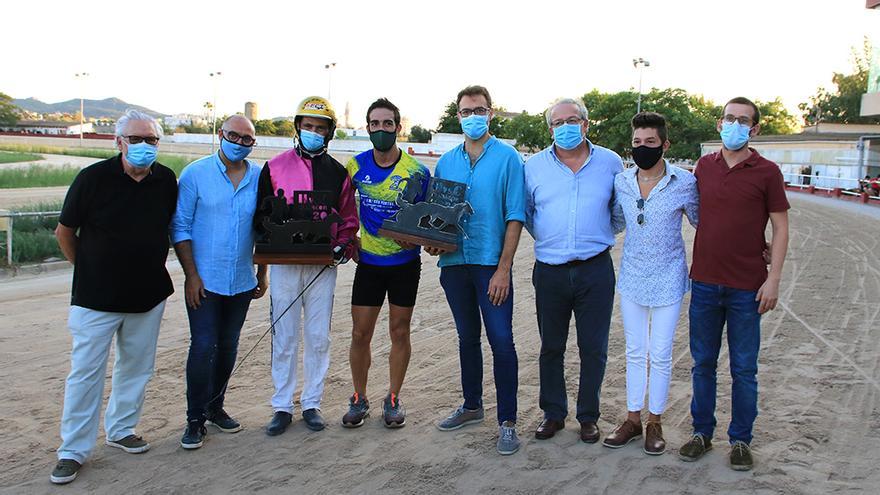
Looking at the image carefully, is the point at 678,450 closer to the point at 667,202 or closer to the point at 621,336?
the point at 667,202

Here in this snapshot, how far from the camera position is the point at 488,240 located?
15.4ft

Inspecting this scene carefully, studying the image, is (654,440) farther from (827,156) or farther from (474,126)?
(827,156)

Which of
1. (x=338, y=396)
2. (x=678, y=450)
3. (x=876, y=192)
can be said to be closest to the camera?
(x=678, y=450)

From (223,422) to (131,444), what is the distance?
619 mm

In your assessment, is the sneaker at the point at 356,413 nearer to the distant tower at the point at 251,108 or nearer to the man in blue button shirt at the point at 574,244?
the man in blue button shirt at the point at 574,244

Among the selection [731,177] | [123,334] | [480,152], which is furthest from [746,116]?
[123,334]

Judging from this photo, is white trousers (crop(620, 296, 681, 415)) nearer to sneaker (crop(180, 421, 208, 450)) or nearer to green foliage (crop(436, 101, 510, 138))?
sneaker (crop(180, 421, 208, 450))

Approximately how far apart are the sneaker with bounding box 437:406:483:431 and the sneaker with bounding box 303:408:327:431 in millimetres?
839

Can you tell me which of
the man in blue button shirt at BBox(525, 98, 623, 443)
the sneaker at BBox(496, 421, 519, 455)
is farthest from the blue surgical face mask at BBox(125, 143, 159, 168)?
the sneaker at BBox(496, 421, 519, 455)

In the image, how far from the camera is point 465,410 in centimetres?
513

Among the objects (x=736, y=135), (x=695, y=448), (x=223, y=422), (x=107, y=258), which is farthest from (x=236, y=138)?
(x=695, y=448)

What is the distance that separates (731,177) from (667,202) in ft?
1.32

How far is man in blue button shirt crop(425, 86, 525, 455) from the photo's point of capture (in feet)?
15.3

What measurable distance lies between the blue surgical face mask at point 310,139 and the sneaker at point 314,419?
6.09 ft
